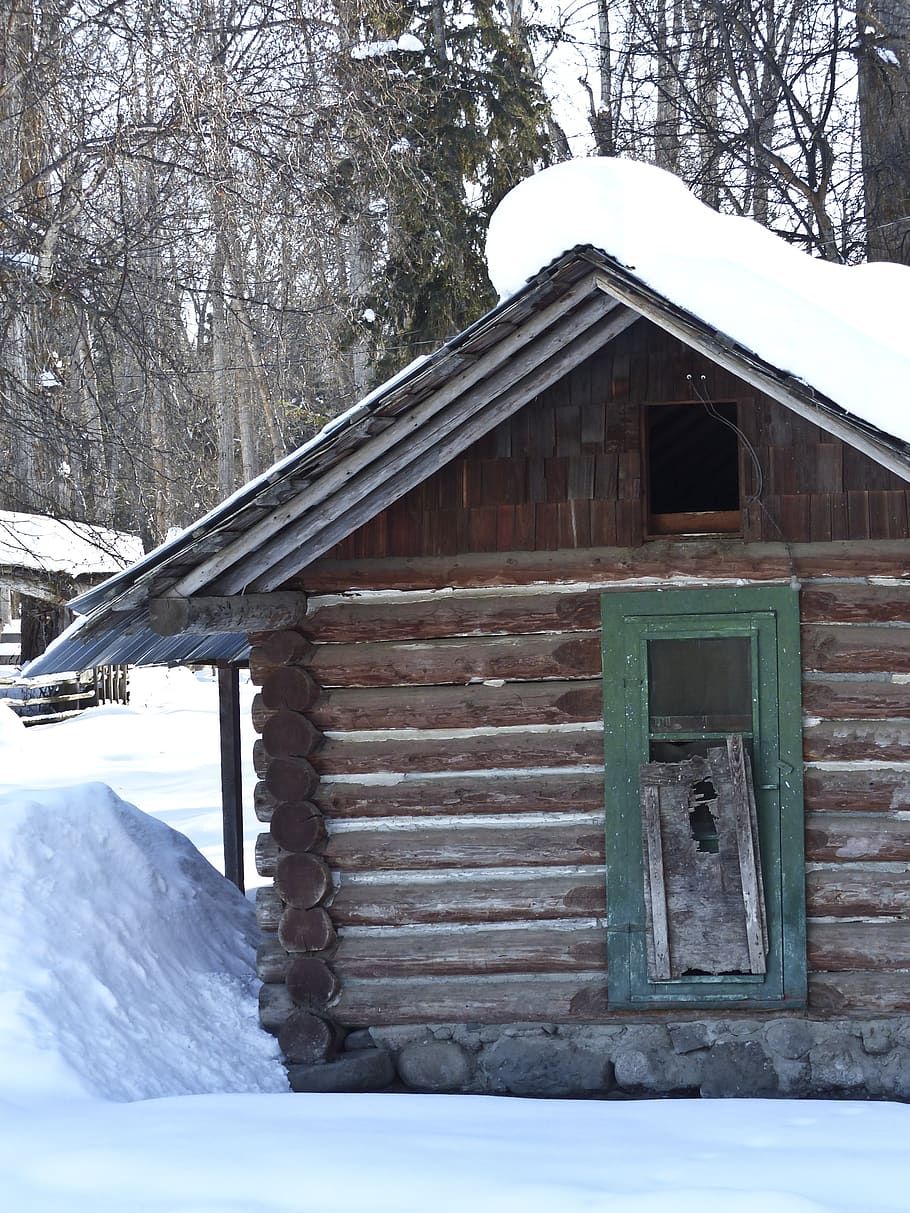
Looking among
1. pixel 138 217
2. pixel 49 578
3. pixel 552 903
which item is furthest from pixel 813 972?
pixel 49 578

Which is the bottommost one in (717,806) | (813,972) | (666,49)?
(813,972)

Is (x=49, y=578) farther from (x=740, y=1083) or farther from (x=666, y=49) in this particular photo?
(x=740, y=1083)

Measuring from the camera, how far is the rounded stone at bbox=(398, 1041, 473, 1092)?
23.2 feet

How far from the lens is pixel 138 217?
1234cm

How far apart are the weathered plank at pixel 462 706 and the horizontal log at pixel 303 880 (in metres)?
0.72

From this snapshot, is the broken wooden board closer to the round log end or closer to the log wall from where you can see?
the log wall

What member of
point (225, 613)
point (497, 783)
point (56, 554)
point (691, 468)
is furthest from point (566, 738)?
point (56, 554)

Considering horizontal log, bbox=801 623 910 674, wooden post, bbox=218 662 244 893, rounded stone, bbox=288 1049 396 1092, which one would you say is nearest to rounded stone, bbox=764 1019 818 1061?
horizontal log, bbox=801 623 910 674

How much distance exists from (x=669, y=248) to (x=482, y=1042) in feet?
14.1

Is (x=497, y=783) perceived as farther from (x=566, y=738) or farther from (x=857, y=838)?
(x=857, y=838)

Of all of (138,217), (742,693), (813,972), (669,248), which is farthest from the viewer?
(138,217)

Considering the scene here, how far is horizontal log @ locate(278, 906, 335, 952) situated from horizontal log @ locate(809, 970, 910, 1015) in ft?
8.56

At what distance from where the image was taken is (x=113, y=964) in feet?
24.0

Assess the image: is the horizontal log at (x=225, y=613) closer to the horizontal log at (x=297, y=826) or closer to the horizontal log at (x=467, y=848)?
the horizontal log at (x=297, y=826)
